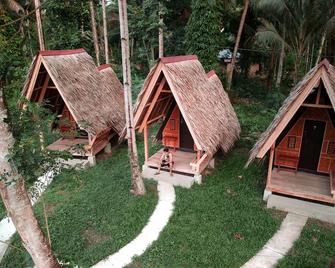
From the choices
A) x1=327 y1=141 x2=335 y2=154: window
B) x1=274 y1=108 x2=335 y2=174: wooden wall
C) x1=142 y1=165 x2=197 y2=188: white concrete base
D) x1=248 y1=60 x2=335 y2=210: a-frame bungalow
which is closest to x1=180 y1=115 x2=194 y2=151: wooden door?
x1=142 y1=165 x2=197 y2=188: white concrete base

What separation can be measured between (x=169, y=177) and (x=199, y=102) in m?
3.05

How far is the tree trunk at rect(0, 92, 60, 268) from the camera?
16.5 feet

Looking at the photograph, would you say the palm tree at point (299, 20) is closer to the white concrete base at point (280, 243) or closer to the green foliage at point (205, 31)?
the green foliage at point (205, 31)

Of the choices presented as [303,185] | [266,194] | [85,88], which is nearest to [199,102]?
[266,194]

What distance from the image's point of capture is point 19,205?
5.44 metres

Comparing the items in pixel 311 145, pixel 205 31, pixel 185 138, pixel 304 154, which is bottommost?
pixel 185 138

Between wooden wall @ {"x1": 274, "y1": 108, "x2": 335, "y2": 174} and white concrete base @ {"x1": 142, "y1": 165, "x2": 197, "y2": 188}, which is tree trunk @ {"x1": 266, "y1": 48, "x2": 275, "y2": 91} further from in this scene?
white concrete base @ {"x1": 142, "y1": 165, "x2": 197, "y2": 188}

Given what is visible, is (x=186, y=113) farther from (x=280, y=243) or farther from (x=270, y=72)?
(x=270, y=72)

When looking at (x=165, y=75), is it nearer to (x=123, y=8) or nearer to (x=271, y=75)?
(x=123, y=8)

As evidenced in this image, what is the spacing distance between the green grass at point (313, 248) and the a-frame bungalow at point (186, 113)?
12.5 ft

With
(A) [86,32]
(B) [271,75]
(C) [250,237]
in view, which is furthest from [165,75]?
(B) [271,75]

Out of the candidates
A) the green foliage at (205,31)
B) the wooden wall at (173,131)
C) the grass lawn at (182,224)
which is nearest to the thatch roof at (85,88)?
the grass lawn at (182,224)

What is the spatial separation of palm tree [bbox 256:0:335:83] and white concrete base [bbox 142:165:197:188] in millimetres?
9912

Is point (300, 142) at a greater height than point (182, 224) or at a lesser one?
greater
